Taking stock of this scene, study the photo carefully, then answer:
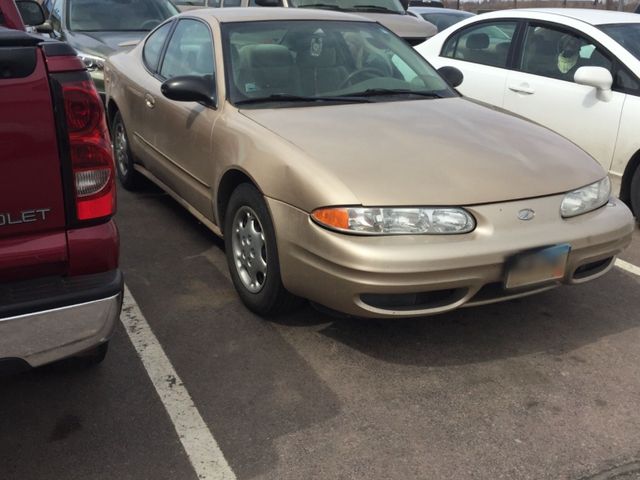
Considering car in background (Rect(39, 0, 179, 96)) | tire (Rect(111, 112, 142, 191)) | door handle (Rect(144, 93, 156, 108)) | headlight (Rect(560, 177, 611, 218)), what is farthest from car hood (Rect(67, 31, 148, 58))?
headlight (Rect(560, 177, 611, 218))

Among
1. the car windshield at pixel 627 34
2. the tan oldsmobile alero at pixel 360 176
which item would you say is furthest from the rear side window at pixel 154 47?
the car windshield at pixel 627 34

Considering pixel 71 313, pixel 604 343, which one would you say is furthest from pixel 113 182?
pixel 604 343

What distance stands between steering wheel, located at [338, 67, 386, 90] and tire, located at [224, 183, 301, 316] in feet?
3.38

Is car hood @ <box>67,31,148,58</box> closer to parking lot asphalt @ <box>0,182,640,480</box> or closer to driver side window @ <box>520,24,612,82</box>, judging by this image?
driver side window @ <box>520,24,612,82</box>

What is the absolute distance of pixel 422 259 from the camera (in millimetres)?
2791

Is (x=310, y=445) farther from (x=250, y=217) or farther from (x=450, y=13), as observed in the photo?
(x=450, y=13)

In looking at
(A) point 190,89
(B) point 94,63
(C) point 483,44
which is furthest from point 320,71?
(B) point 94,63

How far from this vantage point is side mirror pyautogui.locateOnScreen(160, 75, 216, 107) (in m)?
3.78

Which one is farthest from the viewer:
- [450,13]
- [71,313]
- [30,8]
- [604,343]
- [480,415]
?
[450,13]

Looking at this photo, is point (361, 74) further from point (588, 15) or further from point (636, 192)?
point (588, 15)

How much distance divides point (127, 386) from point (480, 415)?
58.9 inches

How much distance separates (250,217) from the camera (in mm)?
3453

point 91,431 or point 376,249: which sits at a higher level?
point 376,249

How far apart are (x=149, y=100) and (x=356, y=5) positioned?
17.3 feet
